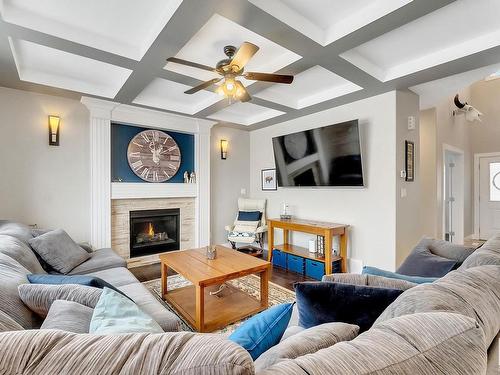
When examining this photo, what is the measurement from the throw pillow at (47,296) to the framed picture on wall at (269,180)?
384 centimetres

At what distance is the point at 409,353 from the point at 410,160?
134 inches

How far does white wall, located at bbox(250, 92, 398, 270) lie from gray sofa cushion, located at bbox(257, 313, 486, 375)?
286cm

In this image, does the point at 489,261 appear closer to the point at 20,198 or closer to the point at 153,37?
the point at 153,37

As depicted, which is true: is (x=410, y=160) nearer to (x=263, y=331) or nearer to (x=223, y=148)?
(x=223, y=148)

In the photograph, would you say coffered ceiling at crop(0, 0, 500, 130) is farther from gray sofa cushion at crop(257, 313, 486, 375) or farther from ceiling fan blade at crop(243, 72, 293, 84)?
→ gray sofa cushion at crop(257, 313, 486, 375)

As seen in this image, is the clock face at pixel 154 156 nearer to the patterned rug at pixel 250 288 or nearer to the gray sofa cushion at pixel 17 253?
the patterned rug at pixel 250 288

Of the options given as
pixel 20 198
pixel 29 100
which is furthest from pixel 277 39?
pixel 20 198

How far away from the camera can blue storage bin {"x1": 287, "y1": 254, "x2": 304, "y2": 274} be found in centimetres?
368

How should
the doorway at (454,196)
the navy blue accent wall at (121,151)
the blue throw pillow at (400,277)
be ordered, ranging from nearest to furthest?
the blue throw pillow at (400,277) → the navy blue accent wall at (121,151) → the doorway at (454,196)

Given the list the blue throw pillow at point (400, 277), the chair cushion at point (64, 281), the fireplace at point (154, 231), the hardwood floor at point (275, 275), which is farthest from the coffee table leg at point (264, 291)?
the fireplace at point (154, 231)

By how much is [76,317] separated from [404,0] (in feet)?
8.46

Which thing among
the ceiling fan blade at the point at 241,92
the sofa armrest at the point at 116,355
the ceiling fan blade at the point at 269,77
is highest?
the ceiling fan blade at the point at 269,77

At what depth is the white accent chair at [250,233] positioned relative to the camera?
442cm

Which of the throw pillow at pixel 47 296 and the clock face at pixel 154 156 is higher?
the clock face at pixel 154 156
